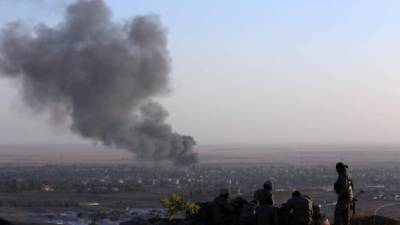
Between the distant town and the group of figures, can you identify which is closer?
the group of figures

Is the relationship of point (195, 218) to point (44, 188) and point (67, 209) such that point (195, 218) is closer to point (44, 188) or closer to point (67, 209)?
point (67, 209)

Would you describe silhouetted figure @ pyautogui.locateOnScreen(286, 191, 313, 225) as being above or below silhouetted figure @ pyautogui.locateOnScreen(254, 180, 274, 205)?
below

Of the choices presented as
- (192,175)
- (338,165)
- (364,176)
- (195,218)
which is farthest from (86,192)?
(338,165)

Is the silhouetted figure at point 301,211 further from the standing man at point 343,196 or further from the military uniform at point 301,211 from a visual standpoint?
the standing man at point 343,196


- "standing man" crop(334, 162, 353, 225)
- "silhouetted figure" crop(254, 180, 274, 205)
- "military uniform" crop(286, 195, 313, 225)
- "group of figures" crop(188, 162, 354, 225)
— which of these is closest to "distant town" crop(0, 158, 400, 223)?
"group of figures" crop(188, 162, 354, 225)

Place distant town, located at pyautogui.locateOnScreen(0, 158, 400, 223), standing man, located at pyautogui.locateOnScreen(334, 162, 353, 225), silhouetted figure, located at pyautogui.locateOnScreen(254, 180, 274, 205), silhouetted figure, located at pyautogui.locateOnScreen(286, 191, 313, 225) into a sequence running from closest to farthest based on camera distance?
silhouetted figure, located at pyautogui.locateOnScreen(254, 180, 274, 205) < silhouetted figure, located at pyautogui.locateOnScreen(286, 191, 313, 225) < standing man, located at pyautogui.locateOnScreen(334, 162, 353, 225) < distant town, located at pyautogui.locateOnScreen(0, 158, 400, 223)

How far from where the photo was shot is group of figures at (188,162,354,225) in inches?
604

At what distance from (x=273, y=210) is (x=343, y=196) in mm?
2992

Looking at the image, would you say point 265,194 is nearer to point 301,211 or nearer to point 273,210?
point 273,210

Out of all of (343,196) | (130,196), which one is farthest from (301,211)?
(130,196)

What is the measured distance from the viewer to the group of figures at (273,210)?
50.3ft

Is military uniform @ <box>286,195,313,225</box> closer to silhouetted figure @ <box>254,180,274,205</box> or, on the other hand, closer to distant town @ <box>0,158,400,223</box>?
silhouetted figure @ <box>254,180,274,205</box>

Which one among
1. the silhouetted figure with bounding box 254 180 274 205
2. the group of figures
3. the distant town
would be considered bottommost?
the distant town

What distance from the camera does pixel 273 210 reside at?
49.6 ft
